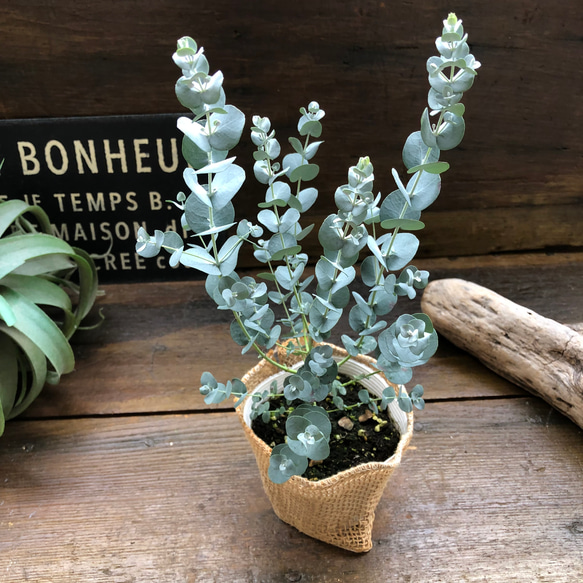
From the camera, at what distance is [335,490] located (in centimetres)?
41

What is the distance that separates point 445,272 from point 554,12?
0.35m

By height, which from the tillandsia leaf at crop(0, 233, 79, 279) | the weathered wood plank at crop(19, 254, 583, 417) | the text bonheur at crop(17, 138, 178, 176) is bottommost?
the weathered wood plank at crop(19, 254, 583, 417)

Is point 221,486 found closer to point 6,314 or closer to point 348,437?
point 348,437

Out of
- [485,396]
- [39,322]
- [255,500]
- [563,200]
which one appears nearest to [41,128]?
[39,322]

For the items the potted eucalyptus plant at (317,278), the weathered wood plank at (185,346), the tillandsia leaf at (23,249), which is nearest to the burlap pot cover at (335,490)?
the potted eucalyptus plant at (317,278)

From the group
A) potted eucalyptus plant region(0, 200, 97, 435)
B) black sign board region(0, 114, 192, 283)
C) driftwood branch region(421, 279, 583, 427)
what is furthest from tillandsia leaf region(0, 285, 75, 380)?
driftwood branch region(421, 279, 583, 427)

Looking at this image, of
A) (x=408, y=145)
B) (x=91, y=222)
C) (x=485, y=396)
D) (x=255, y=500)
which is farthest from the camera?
(x=91, y=222)

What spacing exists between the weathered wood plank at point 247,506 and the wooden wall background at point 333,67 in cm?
34

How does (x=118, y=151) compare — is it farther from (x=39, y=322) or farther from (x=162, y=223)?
(x=39, y=322)

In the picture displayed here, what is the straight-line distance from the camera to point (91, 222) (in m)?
0.73

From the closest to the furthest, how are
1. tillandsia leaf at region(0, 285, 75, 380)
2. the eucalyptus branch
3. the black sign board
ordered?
the eucalyptus branch
tillandsia leaf at region(0, 285, 75, 380)
the black sign board

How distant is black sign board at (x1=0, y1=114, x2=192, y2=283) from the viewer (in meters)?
0.67

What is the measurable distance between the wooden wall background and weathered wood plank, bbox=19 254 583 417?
Answer: 145 mm

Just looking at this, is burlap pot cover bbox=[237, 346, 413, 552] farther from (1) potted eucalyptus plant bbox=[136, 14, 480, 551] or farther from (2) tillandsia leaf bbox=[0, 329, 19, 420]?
(2) tillandsia leaf bbox=[0, 329, 19, 420]
